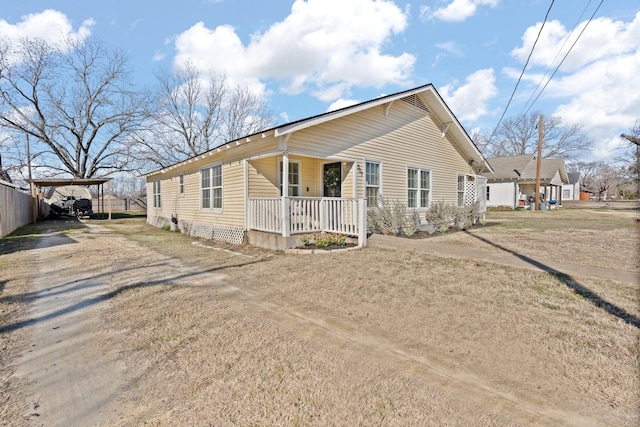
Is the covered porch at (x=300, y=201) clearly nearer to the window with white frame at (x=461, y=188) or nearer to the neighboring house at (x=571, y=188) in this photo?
the window with white frame at (x=461, y=188)

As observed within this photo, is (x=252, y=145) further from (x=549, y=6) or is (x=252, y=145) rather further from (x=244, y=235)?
(x=549, y=6)

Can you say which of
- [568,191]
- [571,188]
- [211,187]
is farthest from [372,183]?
[571,188]

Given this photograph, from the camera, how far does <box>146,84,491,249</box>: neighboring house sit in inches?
332

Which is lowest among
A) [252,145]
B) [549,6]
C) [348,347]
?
[348,347]

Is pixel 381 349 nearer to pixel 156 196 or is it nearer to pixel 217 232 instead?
pixel 217 232

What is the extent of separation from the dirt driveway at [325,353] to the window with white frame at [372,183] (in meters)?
5.90

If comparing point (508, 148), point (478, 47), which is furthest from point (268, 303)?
point (508, 148)

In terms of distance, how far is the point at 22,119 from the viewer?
25.1m

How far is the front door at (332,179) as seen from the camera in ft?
34.5

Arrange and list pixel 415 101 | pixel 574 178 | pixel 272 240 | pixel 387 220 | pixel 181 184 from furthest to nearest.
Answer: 1. pixel 574 178
2. pixel 181 184
3. pixel 415 101
4. pixel 387 220
5. pixel 272 240

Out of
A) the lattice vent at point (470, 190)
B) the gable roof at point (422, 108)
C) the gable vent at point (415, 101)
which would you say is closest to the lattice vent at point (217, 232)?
the gable roof at point (422, 108)

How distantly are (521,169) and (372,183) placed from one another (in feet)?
75.9

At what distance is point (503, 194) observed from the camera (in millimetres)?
27672

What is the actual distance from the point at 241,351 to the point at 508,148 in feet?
185
